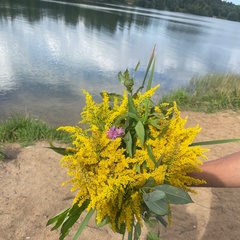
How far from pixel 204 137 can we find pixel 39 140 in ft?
11.9

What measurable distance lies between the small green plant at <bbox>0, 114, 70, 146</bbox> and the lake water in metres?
1.37

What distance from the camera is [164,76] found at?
12.6 metres

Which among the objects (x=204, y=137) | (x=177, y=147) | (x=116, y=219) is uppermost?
(x=177, y=147)

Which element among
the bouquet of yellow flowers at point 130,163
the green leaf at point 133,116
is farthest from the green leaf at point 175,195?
the green leaf at point 133,116

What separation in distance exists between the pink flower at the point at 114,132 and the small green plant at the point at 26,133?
155 inches

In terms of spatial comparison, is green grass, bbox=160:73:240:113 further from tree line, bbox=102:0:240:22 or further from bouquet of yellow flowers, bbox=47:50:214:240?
tree line, bbox=102:0:240:22

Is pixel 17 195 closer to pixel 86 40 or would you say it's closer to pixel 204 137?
pixel 204 137

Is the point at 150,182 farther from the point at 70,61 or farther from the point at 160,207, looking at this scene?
the point at 70,61

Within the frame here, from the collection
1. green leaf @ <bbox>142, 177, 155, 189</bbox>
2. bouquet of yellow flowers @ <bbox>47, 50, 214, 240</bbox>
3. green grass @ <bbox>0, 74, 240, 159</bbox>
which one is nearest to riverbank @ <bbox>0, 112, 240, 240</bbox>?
green grass @ <bbox>0, 74, 240, 159</bbox>

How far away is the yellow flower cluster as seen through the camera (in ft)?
3.31

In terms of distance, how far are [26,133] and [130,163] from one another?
419 cm

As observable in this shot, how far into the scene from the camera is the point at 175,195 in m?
1.00

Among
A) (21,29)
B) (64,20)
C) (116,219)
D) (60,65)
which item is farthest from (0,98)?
(64,20)

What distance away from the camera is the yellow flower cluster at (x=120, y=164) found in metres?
1.01
